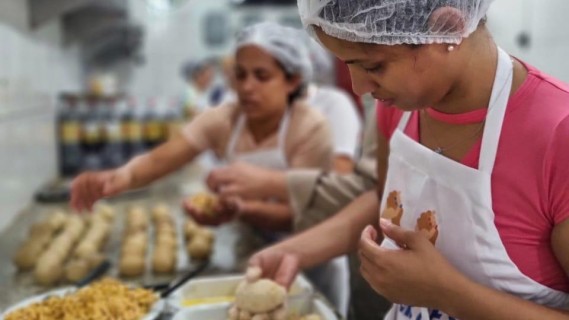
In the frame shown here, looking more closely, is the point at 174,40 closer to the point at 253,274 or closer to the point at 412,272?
the point at 253,274

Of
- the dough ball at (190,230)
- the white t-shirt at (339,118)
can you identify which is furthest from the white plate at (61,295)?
the white t-shirt at (339,118)

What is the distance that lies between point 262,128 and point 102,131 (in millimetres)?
1304

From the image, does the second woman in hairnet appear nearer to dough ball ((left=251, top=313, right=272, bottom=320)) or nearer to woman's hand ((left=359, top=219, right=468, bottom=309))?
dough ball ((left=251, top=313, right=272, bottom=320))

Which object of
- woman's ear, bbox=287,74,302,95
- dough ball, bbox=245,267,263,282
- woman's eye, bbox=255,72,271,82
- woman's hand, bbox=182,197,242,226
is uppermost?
woman's eye, bbox=255,72,271,82

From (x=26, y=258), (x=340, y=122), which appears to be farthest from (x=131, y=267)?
(x=340, y=122)

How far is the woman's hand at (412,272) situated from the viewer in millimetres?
590

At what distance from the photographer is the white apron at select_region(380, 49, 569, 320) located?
62cm

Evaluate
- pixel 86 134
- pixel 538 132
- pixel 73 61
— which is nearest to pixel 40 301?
pixel 538 132

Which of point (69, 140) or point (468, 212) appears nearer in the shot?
point (468, 212)

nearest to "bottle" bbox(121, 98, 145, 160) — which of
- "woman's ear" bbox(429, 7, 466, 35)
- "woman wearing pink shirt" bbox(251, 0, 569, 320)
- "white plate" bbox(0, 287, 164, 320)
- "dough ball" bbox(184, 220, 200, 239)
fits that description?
"dough ball" bbox(184, 220, 200, 239)

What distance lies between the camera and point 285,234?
150 cm

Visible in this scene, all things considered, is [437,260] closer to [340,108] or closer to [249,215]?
[249,215]

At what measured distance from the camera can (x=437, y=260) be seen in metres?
0.59

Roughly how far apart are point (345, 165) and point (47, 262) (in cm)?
89
